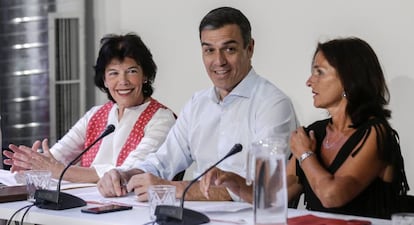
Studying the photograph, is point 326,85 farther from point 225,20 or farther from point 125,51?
point 125,51

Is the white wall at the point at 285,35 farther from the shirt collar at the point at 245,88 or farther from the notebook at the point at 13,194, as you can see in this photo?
the notebook at the point at 13,194

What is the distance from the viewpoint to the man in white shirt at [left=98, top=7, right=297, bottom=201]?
3053mm

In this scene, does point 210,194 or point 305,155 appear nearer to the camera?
point 305,155

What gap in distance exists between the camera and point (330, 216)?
243cm

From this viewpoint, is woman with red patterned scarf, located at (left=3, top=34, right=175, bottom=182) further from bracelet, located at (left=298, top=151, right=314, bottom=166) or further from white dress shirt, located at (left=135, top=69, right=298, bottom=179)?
bracelet, located at (left=298, top=151, right=314, bottom=166)

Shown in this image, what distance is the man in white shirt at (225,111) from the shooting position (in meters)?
3.05

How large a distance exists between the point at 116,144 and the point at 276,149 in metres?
1.58

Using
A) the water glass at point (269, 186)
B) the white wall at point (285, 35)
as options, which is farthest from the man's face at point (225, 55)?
the water glass at point (269, 186)

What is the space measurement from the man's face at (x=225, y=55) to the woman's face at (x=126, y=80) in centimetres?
61

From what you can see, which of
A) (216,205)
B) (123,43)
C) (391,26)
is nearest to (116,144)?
(123,43)

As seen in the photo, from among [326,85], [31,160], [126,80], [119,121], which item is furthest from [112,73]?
[326,85]

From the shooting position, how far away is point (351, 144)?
2641mm

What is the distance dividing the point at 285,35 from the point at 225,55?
3.15 feet

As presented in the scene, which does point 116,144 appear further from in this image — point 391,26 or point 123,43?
point 391,26
